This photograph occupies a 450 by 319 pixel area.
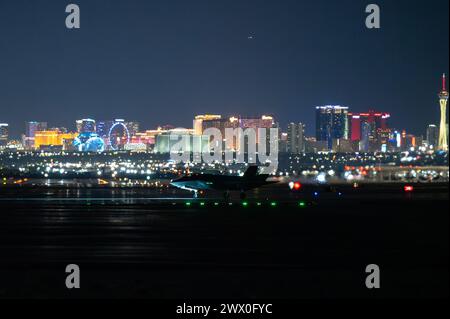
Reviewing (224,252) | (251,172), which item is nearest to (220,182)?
(251,172)

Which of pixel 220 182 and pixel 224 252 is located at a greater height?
pixel 220 182

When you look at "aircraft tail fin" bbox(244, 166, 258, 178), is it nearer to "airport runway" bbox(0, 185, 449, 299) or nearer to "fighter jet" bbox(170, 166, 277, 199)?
"fighter jet" bbox(170, 166, 277, 199)

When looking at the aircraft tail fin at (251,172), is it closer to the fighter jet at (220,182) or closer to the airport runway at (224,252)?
the fighter jet at (220,182)

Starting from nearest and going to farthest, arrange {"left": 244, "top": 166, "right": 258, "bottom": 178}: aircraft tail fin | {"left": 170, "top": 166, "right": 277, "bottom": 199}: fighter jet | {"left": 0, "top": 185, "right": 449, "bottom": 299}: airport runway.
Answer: {"left": 0, "top": 185, "right": 449, "bottom": 299}: airport runway → {"left": 170, "top": 166, "right": 277, "bottom": 199}: fighter jet → {"left": 244, "top": 166, "right": 258, "bottom": 178}: aircraft tail fin

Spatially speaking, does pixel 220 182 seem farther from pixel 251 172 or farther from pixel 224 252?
pixel 224 252

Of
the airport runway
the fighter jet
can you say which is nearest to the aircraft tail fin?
the fighter jet

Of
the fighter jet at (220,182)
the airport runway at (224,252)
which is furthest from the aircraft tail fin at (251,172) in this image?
the airport runway at (224,252)
